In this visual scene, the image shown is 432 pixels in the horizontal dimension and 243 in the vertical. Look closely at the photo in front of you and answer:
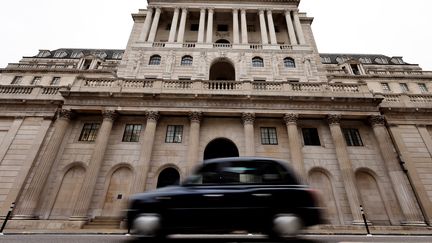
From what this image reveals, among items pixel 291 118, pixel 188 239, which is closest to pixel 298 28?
pixel 291 118

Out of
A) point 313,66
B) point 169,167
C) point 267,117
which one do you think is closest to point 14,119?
point 169,167

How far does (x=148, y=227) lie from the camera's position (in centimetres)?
431

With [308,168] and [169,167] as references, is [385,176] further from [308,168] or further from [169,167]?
[169,167]

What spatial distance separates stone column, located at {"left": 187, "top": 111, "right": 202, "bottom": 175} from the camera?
14.4m

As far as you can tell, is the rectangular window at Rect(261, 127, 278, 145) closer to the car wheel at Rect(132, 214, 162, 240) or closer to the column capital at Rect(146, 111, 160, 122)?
the column capital at Rect(146, 111, 160, 122)

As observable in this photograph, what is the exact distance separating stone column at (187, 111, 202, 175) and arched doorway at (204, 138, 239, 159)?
1.75m

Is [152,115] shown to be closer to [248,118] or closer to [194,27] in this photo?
[248,118]

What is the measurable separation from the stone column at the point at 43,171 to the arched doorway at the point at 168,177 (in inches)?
290

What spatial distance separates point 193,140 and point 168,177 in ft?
10.8

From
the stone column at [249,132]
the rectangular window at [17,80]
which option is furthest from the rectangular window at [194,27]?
the rectangular window at [17,80]

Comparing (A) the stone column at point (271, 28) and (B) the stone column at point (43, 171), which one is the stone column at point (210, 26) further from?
(B) the stone column at point (43, 171)

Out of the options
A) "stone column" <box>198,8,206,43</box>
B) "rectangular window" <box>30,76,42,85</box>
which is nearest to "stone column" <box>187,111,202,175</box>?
"stone column" <box>198,8,206,43</box>

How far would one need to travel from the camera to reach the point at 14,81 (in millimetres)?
33219

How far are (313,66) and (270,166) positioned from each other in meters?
20.2
